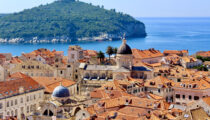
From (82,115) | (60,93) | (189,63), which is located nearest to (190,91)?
(60,93)

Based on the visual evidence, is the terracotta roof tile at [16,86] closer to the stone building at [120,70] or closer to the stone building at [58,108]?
the stone building at [58,108]

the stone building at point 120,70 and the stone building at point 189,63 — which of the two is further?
the stone building at point 189,63

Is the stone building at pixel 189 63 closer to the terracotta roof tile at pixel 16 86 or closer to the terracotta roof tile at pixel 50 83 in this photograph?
the terracotta roof tile at pixel 50 83

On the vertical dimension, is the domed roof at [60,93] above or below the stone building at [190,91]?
above

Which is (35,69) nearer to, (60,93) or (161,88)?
(161,88)

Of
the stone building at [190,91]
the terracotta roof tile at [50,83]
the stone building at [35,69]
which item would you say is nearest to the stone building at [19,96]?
the terracotta roof tile at [50,83]

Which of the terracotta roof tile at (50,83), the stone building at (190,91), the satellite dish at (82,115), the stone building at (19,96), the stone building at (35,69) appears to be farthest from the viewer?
the stone building at (35,69)

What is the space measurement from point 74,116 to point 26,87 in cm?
1300

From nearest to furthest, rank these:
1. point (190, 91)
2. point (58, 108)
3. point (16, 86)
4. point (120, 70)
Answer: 1. point (58, 108)
2. point (16, 86)
3. point (190, 91)
4. point (120, 70)

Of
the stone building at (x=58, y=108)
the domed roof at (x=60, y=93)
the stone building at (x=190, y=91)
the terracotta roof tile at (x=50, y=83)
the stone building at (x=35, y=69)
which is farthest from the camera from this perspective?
the stone building at (x=35, y=69)

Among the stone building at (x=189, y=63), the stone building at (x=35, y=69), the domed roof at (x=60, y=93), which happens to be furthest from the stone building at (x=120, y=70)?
the stone building at (x=189, y=63)

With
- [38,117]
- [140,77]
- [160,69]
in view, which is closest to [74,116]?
[38,117]

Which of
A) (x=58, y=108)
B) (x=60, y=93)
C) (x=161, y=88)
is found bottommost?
(x=161, y=88)

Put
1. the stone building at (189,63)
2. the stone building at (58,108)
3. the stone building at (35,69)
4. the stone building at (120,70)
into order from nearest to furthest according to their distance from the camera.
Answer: the stone building at (58,108)
the stone building at (120,70)
the stone building at (35,69)
the stone building at (189,63)
